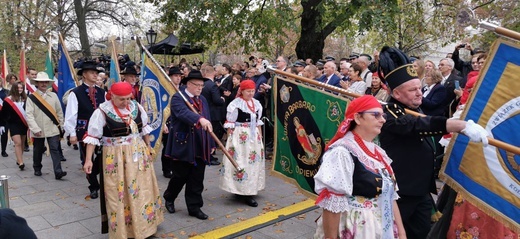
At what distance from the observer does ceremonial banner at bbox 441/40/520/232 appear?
9.82 feet

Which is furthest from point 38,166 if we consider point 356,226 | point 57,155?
point 356,226

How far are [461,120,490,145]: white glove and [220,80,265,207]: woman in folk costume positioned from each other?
3801 millimetres

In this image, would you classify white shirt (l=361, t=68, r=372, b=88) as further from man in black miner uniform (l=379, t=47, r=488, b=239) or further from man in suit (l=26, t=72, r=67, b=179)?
man in suit (l=26, t=72, r=67, b=179)

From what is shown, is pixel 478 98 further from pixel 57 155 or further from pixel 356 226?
pixel 57 155

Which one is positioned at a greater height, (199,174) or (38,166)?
(199,174)

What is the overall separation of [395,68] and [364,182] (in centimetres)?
116

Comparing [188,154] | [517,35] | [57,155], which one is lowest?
[57,155]

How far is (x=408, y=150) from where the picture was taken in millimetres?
3480

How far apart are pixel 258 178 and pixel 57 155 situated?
4.23 m

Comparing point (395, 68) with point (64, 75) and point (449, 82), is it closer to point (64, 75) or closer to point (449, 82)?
point (449, 82)

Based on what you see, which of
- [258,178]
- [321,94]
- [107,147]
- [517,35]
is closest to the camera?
[517,35]

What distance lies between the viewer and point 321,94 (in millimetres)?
4207

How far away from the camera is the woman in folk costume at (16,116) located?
29.2 feet

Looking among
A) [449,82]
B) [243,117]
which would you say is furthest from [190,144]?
[449,82]
